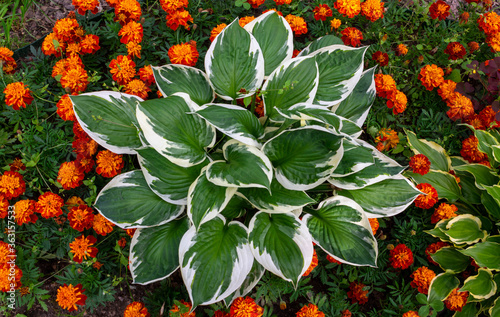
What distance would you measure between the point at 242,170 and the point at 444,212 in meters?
1.06

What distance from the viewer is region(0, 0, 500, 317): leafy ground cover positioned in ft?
4.99

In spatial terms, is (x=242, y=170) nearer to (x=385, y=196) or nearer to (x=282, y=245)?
(x=282, y=245)

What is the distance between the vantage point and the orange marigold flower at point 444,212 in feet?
5.45

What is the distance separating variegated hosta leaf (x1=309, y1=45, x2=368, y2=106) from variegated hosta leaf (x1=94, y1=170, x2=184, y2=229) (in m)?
0.82

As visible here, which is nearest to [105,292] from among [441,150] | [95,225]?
[95,225]

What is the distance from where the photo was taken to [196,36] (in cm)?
195

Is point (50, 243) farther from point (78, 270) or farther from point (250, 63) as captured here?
point (250, 63)

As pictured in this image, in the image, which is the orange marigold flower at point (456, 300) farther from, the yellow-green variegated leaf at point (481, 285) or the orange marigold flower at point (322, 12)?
the orange marigold flower at point (322, 12)

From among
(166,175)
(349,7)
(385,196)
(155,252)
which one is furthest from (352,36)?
(155,252)

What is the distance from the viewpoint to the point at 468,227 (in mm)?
1660

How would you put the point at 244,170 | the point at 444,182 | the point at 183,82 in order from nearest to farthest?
the point at 244,170 < the point at 183,82 < the point at 444,182

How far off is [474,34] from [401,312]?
5.60ft

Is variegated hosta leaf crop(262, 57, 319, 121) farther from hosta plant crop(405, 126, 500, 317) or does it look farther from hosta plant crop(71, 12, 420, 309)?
hosta plant crop(405, 126, 500, 317)

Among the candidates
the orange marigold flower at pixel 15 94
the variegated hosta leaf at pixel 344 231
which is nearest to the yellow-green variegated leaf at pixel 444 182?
the variegated hosta leaf at pixel 344 231
